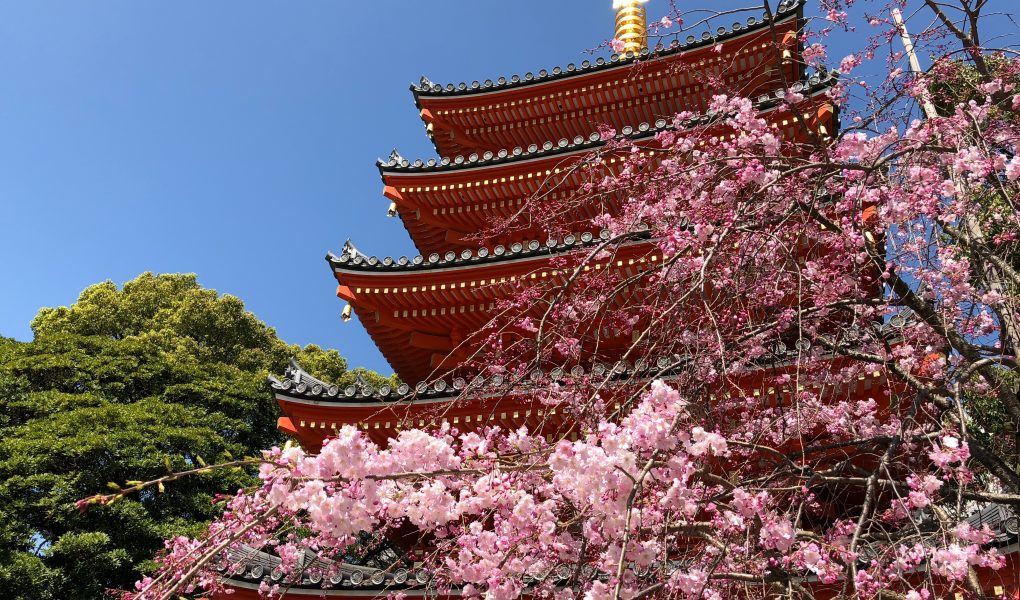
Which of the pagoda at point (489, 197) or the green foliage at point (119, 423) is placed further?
the green foliage at point (119, 423)

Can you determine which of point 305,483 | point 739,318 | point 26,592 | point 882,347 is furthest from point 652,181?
point 26,592

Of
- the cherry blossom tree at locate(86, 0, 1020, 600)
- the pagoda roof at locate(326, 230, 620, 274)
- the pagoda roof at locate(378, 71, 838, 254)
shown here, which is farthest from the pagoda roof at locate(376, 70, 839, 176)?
the cherry blossom tree at locate(86, 0, 1020, 600)

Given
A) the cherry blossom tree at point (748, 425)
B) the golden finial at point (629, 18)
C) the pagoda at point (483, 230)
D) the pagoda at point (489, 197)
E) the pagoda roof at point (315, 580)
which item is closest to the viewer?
the cherry blossom tree at point (748, 425)

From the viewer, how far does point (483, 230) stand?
827cm

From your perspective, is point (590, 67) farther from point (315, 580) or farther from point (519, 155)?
point (315, 580)

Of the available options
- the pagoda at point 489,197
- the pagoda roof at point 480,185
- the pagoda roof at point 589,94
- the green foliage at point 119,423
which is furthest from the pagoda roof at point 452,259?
the green foliage at point 119,423

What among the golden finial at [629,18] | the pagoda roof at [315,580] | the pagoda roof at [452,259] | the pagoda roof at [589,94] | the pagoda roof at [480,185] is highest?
the golden finial at [629,18]

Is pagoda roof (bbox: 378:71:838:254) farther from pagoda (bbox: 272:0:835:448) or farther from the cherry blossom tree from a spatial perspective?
the cherry blossom tree

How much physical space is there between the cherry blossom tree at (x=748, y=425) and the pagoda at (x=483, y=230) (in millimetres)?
921

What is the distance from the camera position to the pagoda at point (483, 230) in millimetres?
6328

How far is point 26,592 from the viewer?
11.1 m

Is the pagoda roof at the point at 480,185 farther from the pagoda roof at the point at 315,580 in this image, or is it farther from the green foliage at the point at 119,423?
the green foliage at the point at 119,423

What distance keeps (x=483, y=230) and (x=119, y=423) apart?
10.4 metres

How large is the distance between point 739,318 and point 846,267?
844 millimetres
